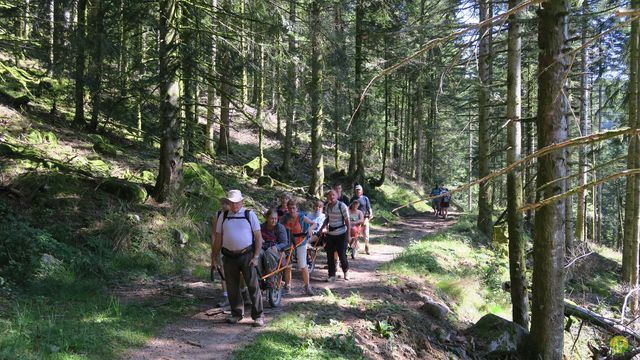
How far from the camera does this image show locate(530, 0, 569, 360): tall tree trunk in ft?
20.4

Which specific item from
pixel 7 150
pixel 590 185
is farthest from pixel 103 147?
pixel 590 185

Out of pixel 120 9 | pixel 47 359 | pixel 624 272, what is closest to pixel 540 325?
pixel 47 359

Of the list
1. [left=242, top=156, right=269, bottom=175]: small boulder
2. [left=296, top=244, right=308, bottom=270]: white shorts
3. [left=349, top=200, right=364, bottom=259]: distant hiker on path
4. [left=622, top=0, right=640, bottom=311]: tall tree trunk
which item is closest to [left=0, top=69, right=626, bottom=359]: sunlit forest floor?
[left=296, top=244, right=308, bottom=270]: white shorts

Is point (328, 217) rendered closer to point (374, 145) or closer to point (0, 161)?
point (0, 161)

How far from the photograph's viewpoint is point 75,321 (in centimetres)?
615

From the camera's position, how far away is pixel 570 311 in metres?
8.18

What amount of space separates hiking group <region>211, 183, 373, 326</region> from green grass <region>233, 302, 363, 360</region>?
0.46m

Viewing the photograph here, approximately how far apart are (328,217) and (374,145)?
85.2 ft

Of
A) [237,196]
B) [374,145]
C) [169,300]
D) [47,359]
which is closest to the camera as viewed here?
[47,359]

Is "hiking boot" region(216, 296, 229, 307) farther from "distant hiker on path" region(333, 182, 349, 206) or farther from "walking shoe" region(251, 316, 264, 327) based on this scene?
"distant hiker on path" region(333, 182, 349, 206)

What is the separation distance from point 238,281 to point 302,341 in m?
1.30

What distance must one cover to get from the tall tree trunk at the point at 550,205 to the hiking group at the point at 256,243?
3.82 meters

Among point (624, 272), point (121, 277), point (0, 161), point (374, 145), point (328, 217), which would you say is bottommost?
point (624, 272)

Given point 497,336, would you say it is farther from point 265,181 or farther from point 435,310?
point 265,181
